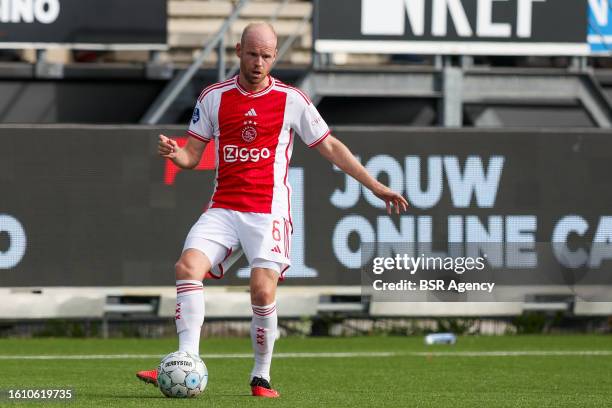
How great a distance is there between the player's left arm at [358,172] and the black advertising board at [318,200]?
6540 millimetres

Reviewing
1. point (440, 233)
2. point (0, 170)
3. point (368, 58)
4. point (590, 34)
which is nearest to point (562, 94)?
point (590, 34)

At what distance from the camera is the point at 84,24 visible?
17141 millimetres

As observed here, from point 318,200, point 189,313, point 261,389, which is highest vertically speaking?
point 189,313

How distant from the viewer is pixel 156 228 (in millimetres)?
15484

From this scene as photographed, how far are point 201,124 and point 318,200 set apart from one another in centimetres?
679

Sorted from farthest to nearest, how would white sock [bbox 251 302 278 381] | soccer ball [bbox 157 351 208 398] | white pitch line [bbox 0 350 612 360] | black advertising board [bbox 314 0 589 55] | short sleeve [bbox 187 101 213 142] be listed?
black advertising board [bbox 314 0 589 55]
white pitch line [bbox 0 350 612 360]
short sleeve [bbox 187 101 213 142]
white sock [bbox 251 302 278 381]
soccer ball [bbox 157 351 208 398]

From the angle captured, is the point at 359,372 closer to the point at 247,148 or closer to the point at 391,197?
the point at 391,197

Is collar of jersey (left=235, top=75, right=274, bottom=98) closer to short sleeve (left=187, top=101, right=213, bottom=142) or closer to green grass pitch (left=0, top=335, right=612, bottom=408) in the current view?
short sleeve (left=187, top=101, right=213, bottom=142)

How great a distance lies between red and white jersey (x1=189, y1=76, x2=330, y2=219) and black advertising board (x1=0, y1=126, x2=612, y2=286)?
655 cm

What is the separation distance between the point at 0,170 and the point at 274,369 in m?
4.63

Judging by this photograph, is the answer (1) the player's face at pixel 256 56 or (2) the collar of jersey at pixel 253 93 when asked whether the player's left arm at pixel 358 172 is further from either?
(1) the player's face at pixel 256 56

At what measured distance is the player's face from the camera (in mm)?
8594

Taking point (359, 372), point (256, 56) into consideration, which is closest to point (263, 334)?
point (256, 56)

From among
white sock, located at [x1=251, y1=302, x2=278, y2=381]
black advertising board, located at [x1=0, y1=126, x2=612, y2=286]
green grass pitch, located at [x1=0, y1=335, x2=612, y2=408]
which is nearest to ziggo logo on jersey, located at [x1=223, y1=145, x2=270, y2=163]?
white sock, located at [x1=251, y1=302, x2=278, y2=381]
